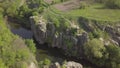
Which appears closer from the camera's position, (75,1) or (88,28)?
(88,28)

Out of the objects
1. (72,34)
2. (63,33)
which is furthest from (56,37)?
(72,34)

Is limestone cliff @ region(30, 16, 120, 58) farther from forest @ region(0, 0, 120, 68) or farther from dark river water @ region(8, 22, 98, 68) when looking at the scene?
dark river water @ region(8, 22, 98, 68)

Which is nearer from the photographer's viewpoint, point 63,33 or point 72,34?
point 72,34

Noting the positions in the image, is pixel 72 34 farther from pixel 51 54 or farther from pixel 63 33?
pixel 51 54

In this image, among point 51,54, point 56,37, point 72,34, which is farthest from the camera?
point 56,37

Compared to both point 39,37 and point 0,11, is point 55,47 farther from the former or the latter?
point 0,11

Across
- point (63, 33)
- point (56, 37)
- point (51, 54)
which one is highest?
point (63, 33)

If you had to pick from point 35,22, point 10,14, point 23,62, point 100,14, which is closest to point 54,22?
point 35,22

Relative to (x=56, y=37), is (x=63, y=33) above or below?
above

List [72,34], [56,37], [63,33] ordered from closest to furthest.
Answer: [72,34] → [56,37] → [63,33]

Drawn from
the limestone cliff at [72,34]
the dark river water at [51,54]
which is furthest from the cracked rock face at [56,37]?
the dark river water at [51,54]

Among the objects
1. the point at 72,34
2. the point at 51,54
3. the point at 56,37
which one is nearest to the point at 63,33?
the point at 56,37
